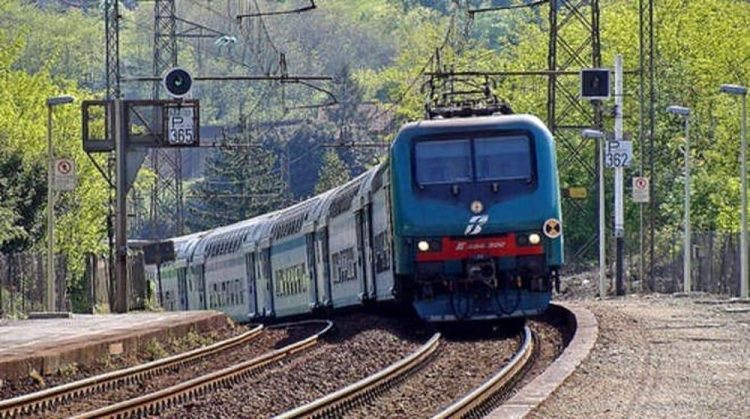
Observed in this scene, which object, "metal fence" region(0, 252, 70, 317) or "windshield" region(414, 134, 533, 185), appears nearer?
"windshield" region(414, 134, 533, 185)

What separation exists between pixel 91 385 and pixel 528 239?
8.15 metres

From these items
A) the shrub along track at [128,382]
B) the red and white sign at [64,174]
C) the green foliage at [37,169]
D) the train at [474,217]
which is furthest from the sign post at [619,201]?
the shrub along track at [128,382]

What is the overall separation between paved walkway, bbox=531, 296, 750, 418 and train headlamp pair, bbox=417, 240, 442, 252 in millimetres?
2441

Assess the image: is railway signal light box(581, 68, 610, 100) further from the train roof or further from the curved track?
the curved track

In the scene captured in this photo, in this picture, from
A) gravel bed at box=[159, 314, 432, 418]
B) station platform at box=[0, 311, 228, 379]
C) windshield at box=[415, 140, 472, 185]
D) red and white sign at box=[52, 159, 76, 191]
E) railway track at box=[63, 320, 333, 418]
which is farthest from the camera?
red and white sign at box=[52, 159, 76, 191]

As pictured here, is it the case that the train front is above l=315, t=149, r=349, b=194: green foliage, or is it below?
below

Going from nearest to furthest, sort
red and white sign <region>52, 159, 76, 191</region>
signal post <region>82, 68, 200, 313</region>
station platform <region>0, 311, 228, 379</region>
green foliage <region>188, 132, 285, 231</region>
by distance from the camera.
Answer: station platform <region>0, 311, 228, 379</region>
signal post <region>82, 68, 200, 313</region>
red and white sign <region>52, 159, 76, 191</region>
green foliage <region>188, 132, 285, 231</region>

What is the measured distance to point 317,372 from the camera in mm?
18531

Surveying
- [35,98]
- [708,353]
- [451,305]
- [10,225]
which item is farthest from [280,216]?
[35,98]

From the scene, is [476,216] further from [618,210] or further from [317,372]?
[618,210]

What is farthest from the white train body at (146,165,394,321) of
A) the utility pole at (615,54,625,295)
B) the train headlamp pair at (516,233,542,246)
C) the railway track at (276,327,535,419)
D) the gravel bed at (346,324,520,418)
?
the utility pole at (615,54,625,295)

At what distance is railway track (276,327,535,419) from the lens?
14.1 metres

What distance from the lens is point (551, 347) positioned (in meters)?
21.3

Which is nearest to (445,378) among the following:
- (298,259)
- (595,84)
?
(298,259)
